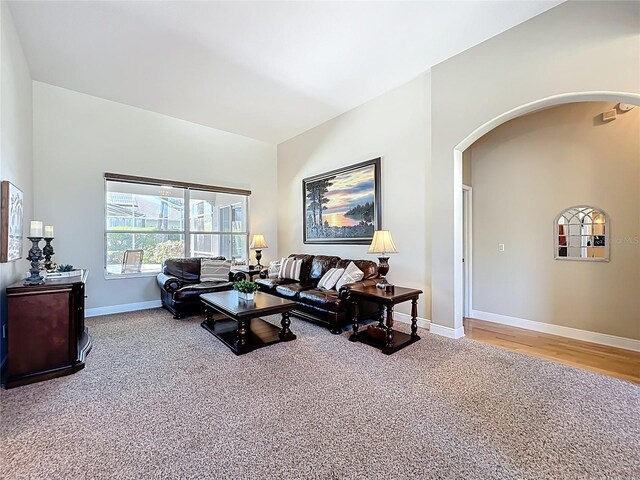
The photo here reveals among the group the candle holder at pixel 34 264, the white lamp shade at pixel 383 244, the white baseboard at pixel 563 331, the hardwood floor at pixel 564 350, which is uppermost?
the white lamp shade at pixel 383 244

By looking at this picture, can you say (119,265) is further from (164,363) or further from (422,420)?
(422,420)

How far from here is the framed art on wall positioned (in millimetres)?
2570

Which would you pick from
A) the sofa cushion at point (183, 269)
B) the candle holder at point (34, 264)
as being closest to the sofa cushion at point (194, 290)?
the sofa cushion at point (183, 269)

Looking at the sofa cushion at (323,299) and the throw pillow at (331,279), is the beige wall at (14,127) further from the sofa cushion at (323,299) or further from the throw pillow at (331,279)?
the throw pillow at (331,279)

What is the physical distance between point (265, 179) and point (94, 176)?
10.4 ft

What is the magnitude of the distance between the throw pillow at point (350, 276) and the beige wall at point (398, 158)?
65cm

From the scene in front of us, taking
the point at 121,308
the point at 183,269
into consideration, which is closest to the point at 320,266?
the point at 183,269

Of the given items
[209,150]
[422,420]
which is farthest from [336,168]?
[422,420]

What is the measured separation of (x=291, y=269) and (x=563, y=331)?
3.98 m

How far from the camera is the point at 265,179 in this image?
668 centimetres

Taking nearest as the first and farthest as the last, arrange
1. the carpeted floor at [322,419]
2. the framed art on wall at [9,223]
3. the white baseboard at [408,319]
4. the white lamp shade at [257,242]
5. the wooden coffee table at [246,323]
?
the carpeted floor at [322,419] → the framed art on wall at [9,223] → the wooden coffee table at [246,323] → the white baseboard at [408,319] → the white lamp shade at [257,242]

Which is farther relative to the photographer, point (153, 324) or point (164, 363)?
point (153, 324)

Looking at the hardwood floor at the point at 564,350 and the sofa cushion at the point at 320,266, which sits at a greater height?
the sofa cushion at the point at 320,266

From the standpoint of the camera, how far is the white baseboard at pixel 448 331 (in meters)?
3.59
